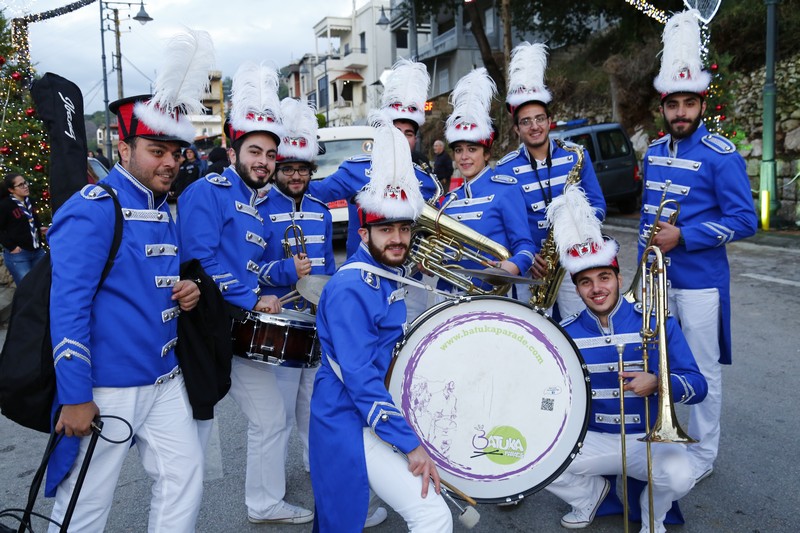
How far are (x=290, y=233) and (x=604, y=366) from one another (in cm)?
197

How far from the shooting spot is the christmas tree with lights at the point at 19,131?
10.6m

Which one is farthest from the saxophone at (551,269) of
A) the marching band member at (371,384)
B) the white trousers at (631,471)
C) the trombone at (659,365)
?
the marching band member at (371,384)

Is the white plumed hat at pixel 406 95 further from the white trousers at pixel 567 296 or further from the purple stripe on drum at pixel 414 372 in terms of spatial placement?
the purple stripe on drum at pixel 414 372

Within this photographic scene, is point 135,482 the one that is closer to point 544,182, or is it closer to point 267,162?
point 267,162

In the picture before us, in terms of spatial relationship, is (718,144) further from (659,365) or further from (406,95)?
(406,95)

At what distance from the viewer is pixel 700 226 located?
3.93 metres

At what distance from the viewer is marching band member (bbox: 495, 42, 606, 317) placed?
4.60m

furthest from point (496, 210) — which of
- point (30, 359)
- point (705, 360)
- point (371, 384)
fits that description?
point (30, 359)

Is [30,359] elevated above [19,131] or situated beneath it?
situated beneath

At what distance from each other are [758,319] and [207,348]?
21.1 ft

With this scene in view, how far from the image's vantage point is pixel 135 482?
4.36 m

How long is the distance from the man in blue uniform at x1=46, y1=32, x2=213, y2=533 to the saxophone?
2325 mm

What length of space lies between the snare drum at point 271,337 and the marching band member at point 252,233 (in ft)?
0.51

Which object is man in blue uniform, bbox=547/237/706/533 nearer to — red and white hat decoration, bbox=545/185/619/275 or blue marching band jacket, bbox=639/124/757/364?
red and white hat decoration, bbox=545/185/619/275
